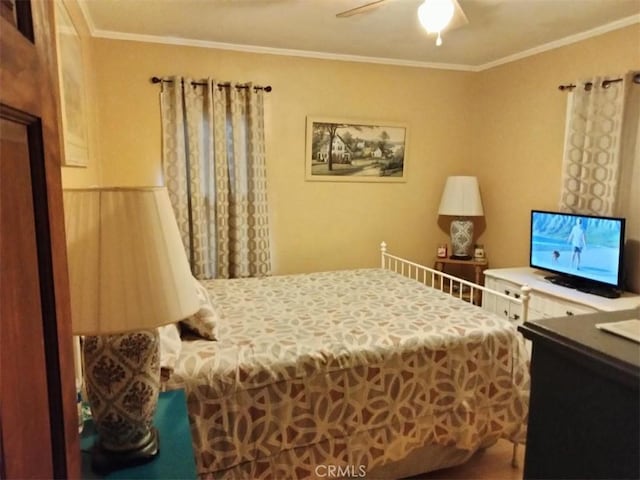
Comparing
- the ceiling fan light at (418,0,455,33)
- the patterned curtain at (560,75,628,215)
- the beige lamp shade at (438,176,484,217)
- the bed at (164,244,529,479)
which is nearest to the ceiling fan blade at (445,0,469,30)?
the ceiling fan light at (418,0,455,33)

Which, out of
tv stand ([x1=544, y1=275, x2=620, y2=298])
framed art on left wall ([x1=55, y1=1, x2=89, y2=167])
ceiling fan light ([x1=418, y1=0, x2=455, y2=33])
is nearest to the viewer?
framed art on left wall ([x1=55, y1=1, x2=89, y2=167])

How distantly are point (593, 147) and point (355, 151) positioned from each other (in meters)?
1.84

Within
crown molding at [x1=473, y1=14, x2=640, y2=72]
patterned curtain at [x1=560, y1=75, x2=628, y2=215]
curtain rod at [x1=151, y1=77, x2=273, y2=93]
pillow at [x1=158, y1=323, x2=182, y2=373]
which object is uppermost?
crown molding at [x1=473, y1=14, x2=640, y2=72]

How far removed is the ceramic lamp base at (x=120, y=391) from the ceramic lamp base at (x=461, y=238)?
3.35 meters

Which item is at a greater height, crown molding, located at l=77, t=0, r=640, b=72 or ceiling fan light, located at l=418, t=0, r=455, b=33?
crown molding, located at l=77, t=0, r=640, b=72

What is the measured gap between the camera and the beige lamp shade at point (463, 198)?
13.0ft

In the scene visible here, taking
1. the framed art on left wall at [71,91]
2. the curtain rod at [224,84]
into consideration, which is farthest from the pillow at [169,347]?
the curtain rod at [224,84]

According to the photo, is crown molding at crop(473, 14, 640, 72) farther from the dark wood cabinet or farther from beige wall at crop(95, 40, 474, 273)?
the dark wood cabinet

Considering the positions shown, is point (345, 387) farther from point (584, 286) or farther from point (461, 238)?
point (461, 238)

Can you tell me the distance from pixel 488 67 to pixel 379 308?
284cm

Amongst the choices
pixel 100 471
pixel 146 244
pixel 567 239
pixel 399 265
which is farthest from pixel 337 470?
pixel 399 265

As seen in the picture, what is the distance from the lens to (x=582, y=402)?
615 millimetres

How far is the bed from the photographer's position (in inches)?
68.6

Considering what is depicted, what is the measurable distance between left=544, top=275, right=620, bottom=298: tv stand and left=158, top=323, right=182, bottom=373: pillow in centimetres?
253
